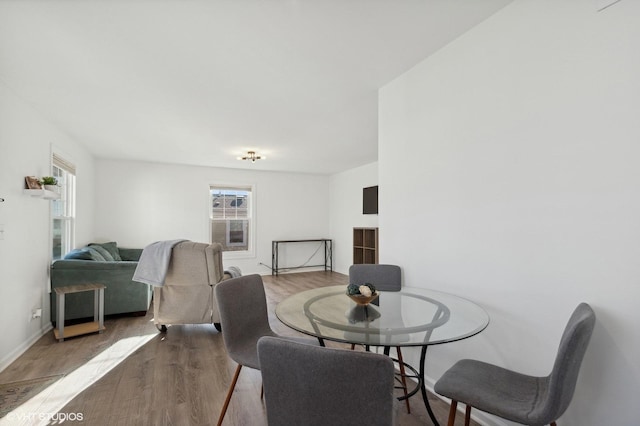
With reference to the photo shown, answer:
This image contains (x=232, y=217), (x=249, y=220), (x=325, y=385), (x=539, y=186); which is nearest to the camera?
(x=325, y=385)

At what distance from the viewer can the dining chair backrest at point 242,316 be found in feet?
5.80

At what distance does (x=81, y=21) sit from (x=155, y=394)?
8.06ft

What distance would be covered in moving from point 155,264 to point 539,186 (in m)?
3.43

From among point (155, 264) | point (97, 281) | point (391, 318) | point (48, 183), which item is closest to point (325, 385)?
point (391, 318)

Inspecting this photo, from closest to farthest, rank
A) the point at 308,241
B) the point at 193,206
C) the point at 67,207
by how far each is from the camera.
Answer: the point at 67,207 → the point at 193,206 → the point at 308,241

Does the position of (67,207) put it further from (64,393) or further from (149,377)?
(149,377)

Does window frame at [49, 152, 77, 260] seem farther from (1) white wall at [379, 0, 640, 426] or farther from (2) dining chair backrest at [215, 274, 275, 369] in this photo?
(1) white wall at [379, 0, 640, 426]

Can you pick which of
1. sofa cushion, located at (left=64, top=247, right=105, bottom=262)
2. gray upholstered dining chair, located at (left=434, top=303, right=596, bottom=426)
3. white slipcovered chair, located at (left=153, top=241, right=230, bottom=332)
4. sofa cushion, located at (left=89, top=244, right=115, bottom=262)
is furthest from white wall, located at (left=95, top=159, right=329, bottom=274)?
gray upholstered dining chair, located at (left=434, top=303, right=596, bottom=426)

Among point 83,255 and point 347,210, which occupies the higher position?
point 347,210

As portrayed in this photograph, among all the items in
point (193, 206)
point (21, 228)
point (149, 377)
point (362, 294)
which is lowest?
point (149, 377)

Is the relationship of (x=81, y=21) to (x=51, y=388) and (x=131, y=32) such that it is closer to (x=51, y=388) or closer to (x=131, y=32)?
(x=131, y=32)

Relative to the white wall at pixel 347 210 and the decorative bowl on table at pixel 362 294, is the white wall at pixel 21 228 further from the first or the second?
the white wall at pixel 347 210

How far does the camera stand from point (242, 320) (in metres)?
1.93

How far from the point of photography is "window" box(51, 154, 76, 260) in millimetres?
3896
